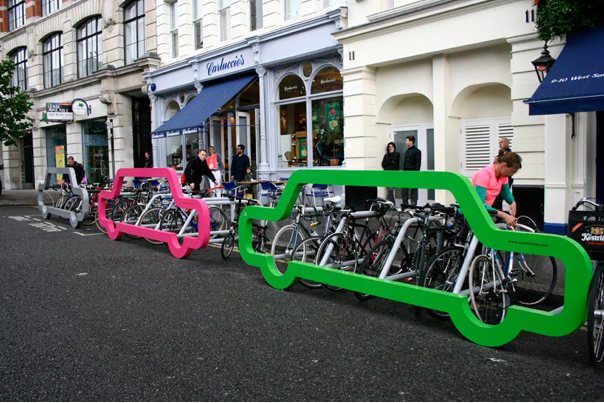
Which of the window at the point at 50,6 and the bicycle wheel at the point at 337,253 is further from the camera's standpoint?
the window at the point at 50,6

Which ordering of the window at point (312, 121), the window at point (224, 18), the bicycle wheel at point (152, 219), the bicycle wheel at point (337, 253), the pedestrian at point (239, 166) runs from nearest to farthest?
the bicycle wheel at point (337, 253)
the bicycle wheel at point (152, 219)
the window at point (312, 121)
the pedestrian at point (239, 166)
the window at point (224, 18)

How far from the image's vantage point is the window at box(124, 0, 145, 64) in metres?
21.8

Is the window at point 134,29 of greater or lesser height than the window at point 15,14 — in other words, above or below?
below

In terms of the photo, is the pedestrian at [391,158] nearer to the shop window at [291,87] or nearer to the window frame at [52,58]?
the shop window at [291,87]

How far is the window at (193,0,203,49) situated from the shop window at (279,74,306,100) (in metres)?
4.71

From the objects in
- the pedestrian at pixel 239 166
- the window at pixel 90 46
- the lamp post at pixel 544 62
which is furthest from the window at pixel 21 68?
the lamp post at pixel 544 62

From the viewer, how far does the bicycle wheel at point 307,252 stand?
21.0ft

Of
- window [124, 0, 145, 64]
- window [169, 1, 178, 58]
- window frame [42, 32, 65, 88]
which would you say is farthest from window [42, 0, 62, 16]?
window [169, 1, 178, 58]

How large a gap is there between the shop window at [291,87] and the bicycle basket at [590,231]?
11.3 metres

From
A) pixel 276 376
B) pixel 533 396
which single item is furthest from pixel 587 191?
pixel 276 376

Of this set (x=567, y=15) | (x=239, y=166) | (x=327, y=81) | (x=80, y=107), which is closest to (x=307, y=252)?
(x=567, y=15)

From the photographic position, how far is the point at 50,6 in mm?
27922

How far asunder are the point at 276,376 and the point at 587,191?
7.90 meters

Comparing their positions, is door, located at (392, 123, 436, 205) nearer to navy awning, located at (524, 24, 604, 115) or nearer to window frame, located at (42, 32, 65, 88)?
navy awning, located at (524, 24, 604, 115)
